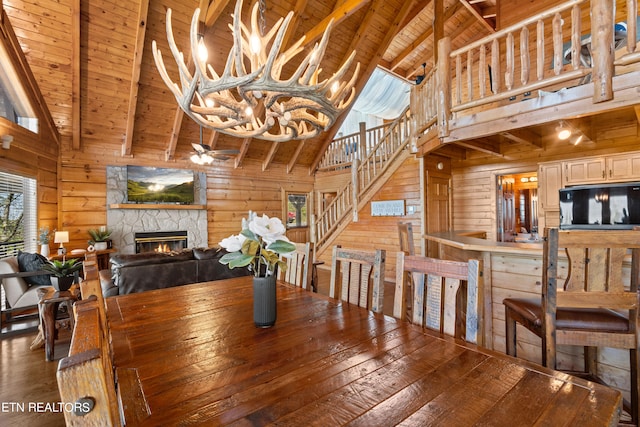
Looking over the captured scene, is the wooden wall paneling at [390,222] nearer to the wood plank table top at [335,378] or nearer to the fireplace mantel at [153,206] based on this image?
the fireplace mantel at [153,206]

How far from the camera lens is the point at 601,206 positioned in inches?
148

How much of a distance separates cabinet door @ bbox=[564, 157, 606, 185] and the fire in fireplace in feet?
22.5

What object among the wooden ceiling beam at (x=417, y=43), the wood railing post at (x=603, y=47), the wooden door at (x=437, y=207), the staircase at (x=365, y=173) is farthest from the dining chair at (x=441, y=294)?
the wooden ceiling beam at (x=417, y=43)

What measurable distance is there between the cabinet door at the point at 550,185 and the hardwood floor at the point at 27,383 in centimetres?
584

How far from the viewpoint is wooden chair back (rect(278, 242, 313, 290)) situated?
2.33 meters

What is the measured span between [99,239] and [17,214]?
1.35 meters

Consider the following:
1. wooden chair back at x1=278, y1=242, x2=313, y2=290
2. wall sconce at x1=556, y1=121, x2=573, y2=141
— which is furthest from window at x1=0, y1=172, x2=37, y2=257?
wall sconce at x1=556, y1=121, x2=573, y2=141

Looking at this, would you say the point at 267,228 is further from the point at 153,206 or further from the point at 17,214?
the point at 153,206

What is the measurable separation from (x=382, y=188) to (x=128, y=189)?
17.0 ft

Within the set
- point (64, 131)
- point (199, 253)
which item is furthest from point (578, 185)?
point (64, 131)

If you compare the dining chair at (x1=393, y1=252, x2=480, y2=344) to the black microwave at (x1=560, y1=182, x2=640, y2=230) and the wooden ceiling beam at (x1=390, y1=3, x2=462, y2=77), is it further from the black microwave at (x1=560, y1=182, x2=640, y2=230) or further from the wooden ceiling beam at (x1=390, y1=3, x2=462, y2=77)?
the wooden ceiling beam at (x1=390, y1=3, x2=462, y2=77)

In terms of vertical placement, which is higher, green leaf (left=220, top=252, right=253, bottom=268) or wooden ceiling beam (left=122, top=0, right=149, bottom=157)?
wooden ceiling beam (left=122, top=0, right=149, bottom=157)

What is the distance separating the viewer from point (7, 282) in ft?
11.4

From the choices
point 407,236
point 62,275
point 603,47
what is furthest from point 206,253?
point 603,47
